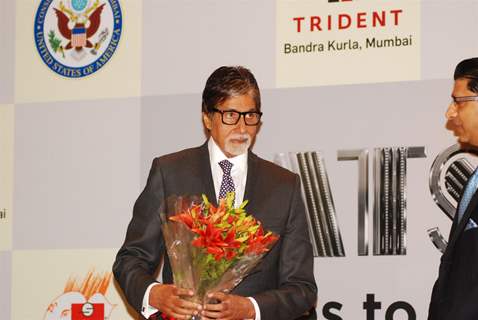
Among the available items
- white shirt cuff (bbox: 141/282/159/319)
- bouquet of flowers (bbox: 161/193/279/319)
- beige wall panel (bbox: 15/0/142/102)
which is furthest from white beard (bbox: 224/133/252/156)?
beige wall panel (bbox: 15/0/142/102)

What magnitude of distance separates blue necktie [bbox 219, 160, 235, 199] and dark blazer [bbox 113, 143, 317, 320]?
5 centimetres

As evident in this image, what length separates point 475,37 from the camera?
177 inches

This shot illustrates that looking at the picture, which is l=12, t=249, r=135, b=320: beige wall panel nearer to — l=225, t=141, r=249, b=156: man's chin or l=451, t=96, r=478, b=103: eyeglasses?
l=225, t=141, r=249, b=156: man's chin

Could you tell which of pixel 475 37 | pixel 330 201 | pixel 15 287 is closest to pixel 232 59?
pixel 330 201

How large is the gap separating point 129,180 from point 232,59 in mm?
849

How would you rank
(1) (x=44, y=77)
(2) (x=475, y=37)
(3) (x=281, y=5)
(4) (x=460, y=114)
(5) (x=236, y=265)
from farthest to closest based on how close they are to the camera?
(1) (x=44, y=77) → (3) (x=281, y=5) → (2) (x=475, y=37) → (4) (x=460, y=114) → (5) (x=236, y=265)

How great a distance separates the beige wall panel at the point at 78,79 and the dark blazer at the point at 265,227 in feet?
4.08

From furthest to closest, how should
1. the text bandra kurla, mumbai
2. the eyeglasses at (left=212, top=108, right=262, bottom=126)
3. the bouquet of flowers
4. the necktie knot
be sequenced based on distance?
the text bandra kurla, mumbai
the necktie knot
the eyeglasses at (left=212, top=108, right=262, bottom=126)
the bouquet of flowers

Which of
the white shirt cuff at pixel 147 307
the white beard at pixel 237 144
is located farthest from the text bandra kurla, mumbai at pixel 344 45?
the white shirt cuff at pixel 147 307

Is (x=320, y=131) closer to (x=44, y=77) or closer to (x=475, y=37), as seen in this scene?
(x=475, y=37)

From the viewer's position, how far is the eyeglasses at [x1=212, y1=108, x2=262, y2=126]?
382 cm

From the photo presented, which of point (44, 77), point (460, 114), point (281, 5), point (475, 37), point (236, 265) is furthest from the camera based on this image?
point (44, 77)

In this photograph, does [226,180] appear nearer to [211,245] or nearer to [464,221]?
[211,245]

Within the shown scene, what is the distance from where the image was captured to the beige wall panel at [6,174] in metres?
5.12
